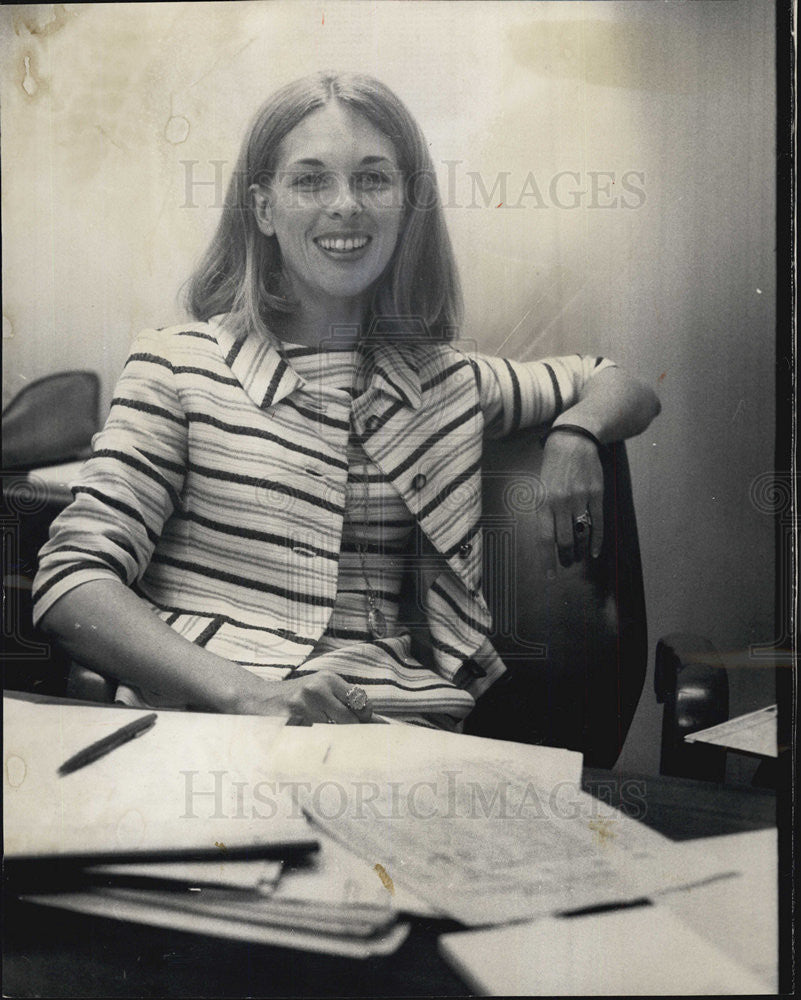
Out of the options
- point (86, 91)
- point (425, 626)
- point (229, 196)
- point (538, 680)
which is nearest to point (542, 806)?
point (538, 680)

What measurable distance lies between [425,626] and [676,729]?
49 centimetres

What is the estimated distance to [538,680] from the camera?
178cm

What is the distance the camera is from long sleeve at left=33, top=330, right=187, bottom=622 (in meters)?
1.77

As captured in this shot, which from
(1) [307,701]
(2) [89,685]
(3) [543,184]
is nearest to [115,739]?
(2) [89,685]

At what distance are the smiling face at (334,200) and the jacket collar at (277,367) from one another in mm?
136

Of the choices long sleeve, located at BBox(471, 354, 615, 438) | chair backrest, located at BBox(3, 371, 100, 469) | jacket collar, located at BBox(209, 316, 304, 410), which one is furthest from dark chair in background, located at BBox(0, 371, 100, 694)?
long sleeve, located at BBox(471, 354, 615, 438)

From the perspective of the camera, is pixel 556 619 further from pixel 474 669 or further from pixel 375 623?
pixel 375 623

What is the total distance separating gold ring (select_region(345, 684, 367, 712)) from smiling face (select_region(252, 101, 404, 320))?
74 centimetres

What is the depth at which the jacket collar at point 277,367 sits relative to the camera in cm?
178

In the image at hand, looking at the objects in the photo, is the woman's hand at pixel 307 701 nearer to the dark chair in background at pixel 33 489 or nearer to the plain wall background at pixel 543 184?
the dark chair in background at pixel 33 489

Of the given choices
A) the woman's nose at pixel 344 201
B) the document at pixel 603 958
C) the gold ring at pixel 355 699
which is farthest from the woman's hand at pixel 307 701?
the woman's nose at pixel 344 201

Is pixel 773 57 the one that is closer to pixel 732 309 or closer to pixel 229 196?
pixel 732 309

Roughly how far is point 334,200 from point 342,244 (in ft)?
0.26

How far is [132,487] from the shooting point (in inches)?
69.8
